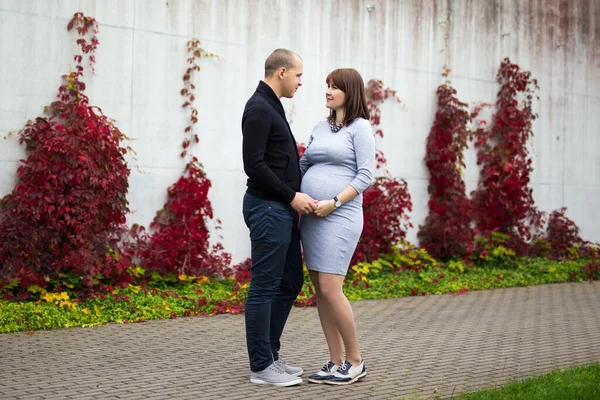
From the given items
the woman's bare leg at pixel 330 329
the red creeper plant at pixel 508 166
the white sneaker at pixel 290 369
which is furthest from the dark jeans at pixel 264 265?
the red creeper plant at pixel 508 166

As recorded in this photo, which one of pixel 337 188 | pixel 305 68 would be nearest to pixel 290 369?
pixel 337 188

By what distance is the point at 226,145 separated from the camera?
32.0 feet

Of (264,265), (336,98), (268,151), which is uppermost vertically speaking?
(336,98)

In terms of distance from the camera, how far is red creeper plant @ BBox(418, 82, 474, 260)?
11.6 metres

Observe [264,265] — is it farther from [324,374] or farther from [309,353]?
[309,353]

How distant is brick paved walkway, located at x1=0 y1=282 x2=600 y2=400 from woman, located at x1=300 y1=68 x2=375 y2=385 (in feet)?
0.83

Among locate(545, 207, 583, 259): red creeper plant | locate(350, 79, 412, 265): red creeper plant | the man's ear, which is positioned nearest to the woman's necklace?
the man's ear

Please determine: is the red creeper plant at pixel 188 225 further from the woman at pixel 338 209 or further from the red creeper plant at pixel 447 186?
the woman at pixel 338 209

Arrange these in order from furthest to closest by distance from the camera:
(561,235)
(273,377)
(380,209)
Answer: (561,235)
(380,209)
(273,377)

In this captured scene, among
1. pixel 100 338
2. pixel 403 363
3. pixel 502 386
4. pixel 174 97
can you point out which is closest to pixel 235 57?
pixel 174 97

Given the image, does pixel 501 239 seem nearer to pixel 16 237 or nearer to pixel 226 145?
pixel 226 145

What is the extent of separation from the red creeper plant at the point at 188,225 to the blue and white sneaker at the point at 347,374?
4141mm

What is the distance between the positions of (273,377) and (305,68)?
609 cm

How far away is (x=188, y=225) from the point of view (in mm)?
9242
